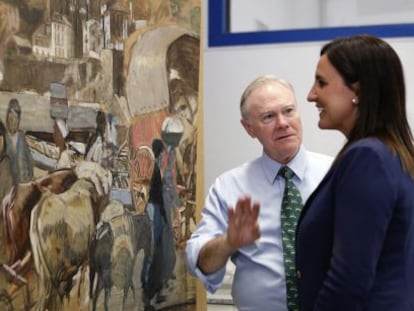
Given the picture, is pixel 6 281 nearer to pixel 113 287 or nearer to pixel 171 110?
pixel 113 287

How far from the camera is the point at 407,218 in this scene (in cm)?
126

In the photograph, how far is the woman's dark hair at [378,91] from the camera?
Result: 4.33 ft

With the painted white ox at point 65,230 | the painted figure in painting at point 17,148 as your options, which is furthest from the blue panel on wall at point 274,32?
the painted figure in painting at point 17,148

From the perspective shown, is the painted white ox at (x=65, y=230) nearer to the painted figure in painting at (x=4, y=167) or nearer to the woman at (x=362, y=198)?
the painted figure in painting at (x=4, y=167)

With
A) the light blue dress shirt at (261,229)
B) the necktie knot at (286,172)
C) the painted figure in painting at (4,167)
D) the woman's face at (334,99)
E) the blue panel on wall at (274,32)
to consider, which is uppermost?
the blue panel on wall at (274,32)

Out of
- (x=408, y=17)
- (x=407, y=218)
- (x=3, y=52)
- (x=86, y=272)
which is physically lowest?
(x=86, y=272)

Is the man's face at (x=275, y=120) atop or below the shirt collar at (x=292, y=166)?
atop

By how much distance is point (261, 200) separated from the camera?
1986mm

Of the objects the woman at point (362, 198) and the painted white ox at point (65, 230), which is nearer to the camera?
the woman at point (362, 198)

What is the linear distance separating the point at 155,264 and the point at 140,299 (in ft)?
0.46

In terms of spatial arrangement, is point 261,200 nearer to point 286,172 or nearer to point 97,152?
point 286,172

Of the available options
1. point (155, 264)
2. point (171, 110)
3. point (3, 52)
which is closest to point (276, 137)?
point (171, 110)

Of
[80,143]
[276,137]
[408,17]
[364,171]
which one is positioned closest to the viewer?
[364,171]

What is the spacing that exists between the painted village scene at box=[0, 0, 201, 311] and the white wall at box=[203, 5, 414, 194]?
0.57m
